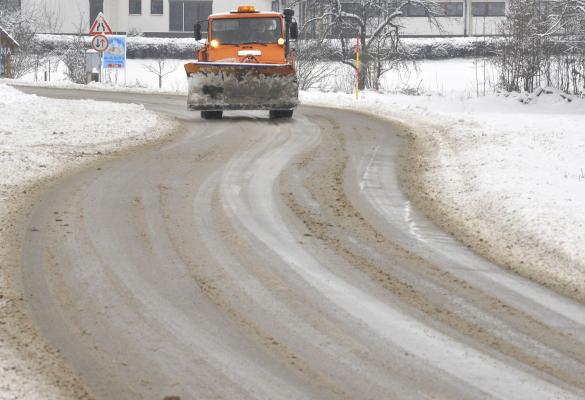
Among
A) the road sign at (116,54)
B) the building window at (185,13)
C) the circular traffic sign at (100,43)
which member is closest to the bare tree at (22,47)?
the road sign at (116,54)

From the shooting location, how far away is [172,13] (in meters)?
56.4

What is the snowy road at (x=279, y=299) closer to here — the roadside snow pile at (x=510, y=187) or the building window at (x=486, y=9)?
the roadside snow pile at (x=510, y=187)

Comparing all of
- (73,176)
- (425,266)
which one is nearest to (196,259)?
(425,266)

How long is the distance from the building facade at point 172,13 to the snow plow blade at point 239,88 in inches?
1515

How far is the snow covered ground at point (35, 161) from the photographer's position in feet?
15.1

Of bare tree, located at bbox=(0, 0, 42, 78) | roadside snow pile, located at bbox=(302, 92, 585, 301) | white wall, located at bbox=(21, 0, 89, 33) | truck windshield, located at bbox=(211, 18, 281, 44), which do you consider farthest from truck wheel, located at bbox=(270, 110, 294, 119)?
white wall, located at bbox=(21, 0, 89, 33)

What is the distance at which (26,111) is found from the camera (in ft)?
54.9

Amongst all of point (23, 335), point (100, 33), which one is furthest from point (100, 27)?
point (23, 335)

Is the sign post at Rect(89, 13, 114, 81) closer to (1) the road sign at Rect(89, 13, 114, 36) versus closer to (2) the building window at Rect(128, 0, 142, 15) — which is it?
(1) the road sign at Rect(89, 13, 114, 36)

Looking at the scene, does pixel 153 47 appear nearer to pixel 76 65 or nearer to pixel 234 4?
pixel 234 4

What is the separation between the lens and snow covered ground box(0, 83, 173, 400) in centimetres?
461

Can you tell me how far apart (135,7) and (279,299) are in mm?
52504

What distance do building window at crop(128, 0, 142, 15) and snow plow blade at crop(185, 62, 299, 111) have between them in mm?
40507

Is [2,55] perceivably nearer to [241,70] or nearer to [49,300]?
[241,70]
